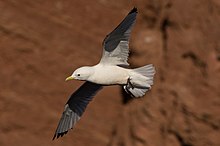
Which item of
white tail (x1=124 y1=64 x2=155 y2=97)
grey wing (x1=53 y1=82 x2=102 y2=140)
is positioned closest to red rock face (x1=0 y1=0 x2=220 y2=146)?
grey wing (x1=53 y1=82 x2=102 y2=140)

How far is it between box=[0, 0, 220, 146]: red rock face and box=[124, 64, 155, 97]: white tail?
6.27 feet

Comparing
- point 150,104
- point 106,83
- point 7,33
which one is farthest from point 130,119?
point 106,83

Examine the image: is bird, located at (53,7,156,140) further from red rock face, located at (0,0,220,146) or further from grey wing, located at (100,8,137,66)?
red rock face, located at (0,0,220,146)

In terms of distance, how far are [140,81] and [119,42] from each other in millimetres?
297

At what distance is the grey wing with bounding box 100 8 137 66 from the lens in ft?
20.2

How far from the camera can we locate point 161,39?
8445 mm

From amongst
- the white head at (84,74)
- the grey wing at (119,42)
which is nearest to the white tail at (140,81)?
the grey wing at (119,42)

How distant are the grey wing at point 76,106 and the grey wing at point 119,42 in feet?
1.02

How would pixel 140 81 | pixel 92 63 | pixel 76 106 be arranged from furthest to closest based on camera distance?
1. pixel 92 63
2. pixel 76 106
3. pixel 140 81

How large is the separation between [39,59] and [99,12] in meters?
0.68

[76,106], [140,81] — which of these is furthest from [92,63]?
[140,81]

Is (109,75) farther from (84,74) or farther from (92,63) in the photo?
(92,63)

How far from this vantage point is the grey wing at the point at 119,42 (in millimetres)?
6156

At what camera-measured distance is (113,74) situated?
6172mm
